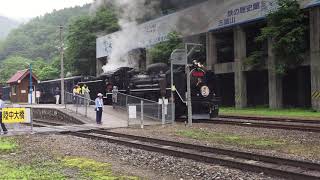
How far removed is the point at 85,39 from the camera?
218 ft

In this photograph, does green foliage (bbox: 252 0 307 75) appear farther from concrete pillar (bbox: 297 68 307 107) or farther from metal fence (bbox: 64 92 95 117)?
metal fence (bbox: 64 92 95 117)

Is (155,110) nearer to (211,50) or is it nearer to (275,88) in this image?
(275,88)

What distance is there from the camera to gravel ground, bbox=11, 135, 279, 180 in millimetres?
10102

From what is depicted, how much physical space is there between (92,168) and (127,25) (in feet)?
117

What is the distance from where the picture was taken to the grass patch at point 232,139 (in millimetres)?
14445

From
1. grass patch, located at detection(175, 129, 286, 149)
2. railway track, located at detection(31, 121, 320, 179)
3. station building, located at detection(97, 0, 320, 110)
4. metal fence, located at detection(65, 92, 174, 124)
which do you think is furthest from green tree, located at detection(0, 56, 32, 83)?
railway track, located at detection(31, 121, 320, 179)

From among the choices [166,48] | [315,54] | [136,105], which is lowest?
[136,105]

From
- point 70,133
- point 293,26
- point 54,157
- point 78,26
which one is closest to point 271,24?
point 293,26

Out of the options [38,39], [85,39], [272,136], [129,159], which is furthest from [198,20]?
[38,39]

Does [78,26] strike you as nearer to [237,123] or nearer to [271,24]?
[271,24]

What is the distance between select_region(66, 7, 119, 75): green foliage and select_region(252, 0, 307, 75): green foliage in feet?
108

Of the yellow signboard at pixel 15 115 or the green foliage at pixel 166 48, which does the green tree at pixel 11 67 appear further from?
the yellow signboard at pixel 15 115

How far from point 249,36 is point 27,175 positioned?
33407 mm

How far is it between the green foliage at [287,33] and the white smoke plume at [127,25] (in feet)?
42.9
